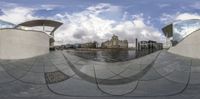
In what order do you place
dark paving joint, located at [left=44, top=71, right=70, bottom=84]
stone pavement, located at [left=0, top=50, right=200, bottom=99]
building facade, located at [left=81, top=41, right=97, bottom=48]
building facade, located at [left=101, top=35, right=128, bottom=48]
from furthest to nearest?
building facade, located at [left=81, top=41, right=97, bottom=48] < building facade, located at [left=101, top=35, right=128, bottom=48] < dark paving joint, located at [left=44, top=71, right=70, bottom=84] < stone pavement, located at [left=0, top=50, right=200, bottom=99]

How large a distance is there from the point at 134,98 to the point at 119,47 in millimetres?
3226

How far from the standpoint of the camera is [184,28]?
56.7ft

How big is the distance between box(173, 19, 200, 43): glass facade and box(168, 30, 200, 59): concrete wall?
0.56 meters

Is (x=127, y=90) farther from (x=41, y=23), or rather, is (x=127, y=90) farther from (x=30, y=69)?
(x=41, y=23)

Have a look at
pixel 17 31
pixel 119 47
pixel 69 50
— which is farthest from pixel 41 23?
pixel 119 47

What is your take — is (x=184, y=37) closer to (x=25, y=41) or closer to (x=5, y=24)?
(x=25, y=41)

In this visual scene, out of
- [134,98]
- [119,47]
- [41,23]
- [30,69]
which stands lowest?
[134,98]

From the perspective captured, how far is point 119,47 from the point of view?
17.4 m

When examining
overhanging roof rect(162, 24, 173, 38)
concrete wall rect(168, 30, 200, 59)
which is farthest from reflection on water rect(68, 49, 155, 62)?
Answer: concrete wall rect(168, 30, 200, 59)

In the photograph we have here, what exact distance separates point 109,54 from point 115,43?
2.19ft

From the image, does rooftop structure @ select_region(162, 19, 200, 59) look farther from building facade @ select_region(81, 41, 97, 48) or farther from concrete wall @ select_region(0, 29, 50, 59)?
concrete wall @ select_region(0, 29, 50, 59)

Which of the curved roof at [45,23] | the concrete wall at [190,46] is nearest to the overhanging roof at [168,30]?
the concrete wall at [190,46]

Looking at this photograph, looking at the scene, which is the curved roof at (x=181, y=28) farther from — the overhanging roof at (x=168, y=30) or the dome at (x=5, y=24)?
the dome at (x=5, y=24)

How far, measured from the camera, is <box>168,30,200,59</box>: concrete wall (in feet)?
53.3
